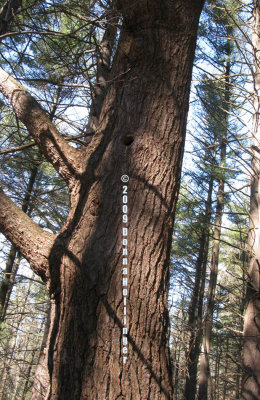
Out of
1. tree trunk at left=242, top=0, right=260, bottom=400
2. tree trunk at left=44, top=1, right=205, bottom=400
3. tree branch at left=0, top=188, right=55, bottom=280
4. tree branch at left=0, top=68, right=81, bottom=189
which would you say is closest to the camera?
tree trunk at left=44, top=1, right=205, bottom=400

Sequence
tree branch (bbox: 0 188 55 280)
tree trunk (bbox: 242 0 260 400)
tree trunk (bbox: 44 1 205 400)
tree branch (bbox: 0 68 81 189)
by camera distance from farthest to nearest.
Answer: tree trunk (bbox: 242 0 260 400) < tree branch (bbox: 0 68 81 189) < tree branch (bbox: 0 188 55 280) < tree trunk (bbox: 44 1 205 400)

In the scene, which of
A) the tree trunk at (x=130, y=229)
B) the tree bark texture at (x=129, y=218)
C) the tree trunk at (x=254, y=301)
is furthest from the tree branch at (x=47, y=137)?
the tree trunk at (x=254, y=301)

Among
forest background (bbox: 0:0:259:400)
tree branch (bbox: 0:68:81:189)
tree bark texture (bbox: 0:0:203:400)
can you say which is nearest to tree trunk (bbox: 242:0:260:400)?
forest background (bbox: 0:0:259:400)

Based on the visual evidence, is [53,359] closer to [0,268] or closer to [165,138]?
[165,138]

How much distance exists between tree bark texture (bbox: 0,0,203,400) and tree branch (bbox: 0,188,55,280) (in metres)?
0.05

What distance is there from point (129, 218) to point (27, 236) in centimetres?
62

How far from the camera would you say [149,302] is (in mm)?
1424

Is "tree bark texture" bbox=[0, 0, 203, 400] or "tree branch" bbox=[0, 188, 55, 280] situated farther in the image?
"tree branch" bbox=[0, 188, 55, 280]

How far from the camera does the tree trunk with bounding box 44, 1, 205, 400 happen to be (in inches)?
53.0

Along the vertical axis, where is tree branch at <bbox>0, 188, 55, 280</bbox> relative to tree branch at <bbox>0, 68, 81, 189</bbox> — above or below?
below

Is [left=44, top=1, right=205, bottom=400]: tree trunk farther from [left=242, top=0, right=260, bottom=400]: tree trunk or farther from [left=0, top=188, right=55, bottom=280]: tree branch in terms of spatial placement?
[left=242, top=0, right=260, bottom=400]: tree trunk

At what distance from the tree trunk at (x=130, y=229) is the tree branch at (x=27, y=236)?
7 centimetres

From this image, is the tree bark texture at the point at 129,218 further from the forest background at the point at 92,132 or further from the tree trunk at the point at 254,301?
the tree trunk at the point at 254,301

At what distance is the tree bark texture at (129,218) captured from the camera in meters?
1.35
